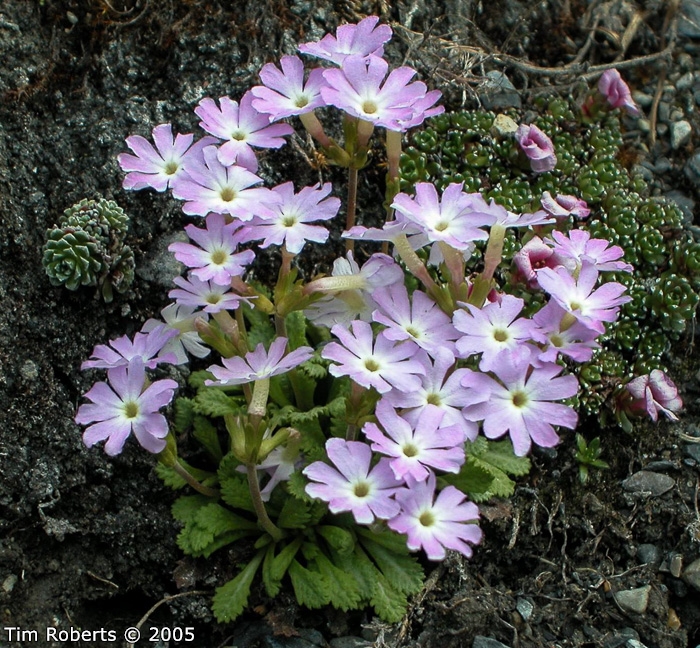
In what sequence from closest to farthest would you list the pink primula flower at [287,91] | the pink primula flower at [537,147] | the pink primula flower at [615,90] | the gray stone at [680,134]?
1. the pink primula flower at [287,91]
2. the pink primula flower at [537,147]
3. the pink primula flower at [615,90]
4. the gray stone at [680,134]

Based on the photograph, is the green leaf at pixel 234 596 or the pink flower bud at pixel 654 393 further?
the pink flower bud at pixel 654 393

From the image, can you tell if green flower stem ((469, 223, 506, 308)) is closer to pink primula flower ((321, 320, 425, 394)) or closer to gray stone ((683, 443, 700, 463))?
pink primula flower ((321, 320, 425, 394))

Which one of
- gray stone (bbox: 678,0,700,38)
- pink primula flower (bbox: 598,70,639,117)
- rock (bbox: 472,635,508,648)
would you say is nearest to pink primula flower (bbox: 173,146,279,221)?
rock (bbox: 472,635,508,648)

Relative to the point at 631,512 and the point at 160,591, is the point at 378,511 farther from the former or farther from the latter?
the point at 631,512

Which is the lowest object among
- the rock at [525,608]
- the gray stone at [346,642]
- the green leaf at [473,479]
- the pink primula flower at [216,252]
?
the gray stone at [346,642]

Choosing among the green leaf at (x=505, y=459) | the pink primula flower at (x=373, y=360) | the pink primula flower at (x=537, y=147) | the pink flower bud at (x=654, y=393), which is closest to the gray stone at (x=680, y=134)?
the pink primula flower at (x=537, y=147)

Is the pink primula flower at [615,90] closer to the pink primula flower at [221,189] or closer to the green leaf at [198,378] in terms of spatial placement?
the pink primula flower at [221,189]
